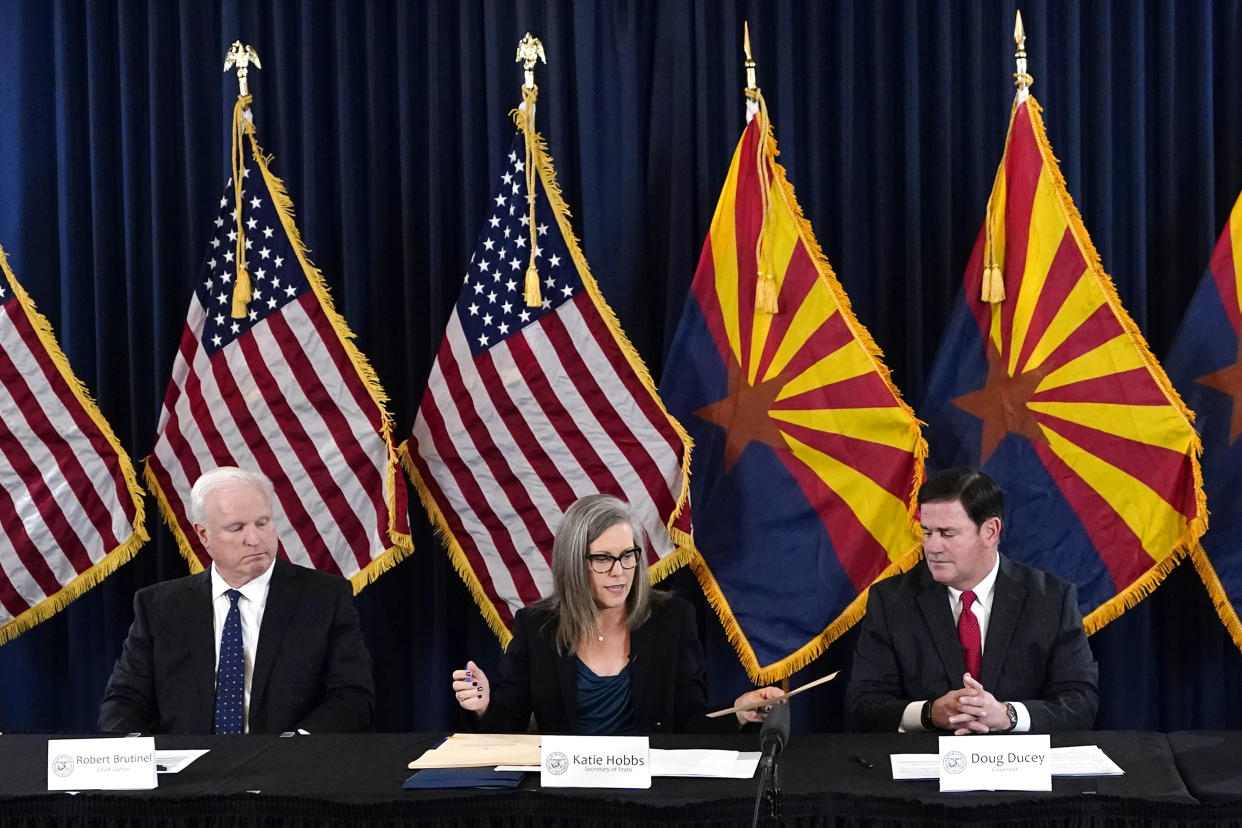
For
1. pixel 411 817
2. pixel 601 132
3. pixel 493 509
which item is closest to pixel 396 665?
pixel 493 509

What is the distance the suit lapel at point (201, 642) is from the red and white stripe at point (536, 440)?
1.03m

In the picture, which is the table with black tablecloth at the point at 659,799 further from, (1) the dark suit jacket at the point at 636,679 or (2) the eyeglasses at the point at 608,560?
(2) the eyeglasses at the point at 608,560

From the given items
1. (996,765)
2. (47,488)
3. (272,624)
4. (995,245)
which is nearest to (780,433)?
(995,245)

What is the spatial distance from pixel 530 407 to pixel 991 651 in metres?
1.67

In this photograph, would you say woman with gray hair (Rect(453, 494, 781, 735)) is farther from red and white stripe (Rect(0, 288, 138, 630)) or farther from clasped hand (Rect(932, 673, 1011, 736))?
red and white stripe (Rect(0, 288, 138, 630))

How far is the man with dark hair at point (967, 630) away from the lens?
3311 millimetres

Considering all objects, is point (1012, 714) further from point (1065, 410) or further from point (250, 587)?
point (250, 587)

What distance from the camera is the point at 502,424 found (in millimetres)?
4328

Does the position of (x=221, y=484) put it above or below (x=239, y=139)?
below

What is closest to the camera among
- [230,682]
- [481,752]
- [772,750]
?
[772,750]

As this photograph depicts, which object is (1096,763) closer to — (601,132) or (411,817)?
(411,817)

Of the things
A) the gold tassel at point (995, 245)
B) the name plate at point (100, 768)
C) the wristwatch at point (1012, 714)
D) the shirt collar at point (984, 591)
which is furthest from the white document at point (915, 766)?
the gold tassel at point (995, 245)

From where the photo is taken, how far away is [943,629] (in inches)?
132

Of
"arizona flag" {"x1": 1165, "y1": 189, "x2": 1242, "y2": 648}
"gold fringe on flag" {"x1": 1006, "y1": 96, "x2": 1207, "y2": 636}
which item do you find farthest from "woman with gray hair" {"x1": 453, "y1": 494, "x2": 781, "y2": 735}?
"arizona flag" {"x1": 1165, "y1": 189, "x2": 1242, "y2": 648}
